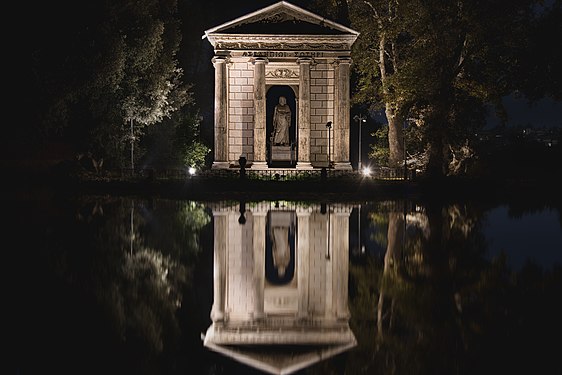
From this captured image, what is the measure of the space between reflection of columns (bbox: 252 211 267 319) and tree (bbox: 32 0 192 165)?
22.2 meters

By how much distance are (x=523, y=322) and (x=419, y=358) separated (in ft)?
7.48

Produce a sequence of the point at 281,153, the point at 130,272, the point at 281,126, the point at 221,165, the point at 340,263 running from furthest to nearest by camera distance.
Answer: the point at 281,126 < the point at 281,153 < the point at 221,165 < the point at 340,263 < the point at 130,272

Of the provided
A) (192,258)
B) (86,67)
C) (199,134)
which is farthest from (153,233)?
(199,134)

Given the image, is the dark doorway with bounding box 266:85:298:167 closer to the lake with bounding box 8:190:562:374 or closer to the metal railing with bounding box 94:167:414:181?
the metal railing with bounding box 94:167:414:181

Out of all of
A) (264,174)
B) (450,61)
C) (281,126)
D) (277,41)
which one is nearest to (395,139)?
(281,126)

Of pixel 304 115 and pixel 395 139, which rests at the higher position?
pixel 304 115

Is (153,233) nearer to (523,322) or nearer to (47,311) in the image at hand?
(47,311)

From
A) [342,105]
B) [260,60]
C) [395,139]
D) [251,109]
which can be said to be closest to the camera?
[260,60]

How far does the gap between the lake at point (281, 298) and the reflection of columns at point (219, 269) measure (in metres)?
0.04

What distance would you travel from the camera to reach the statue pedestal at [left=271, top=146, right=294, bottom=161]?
52.2m

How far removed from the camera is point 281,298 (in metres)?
12.2

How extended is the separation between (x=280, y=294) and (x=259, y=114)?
3731 cm

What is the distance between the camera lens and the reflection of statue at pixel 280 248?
622 inches

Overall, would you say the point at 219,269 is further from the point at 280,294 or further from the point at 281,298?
the point at 281,298
